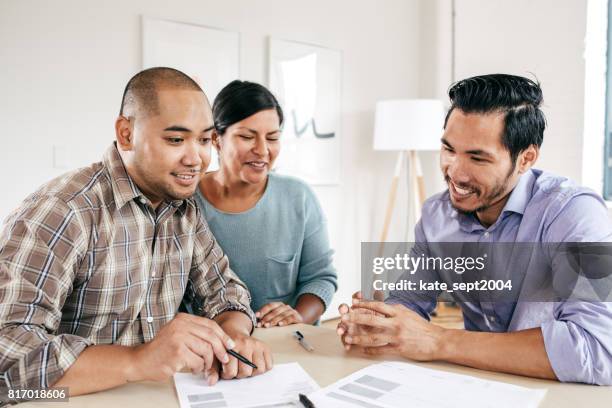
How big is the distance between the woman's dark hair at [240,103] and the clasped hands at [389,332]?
0.92 m

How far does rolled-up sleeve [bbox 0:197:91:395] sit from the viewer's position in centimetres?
105

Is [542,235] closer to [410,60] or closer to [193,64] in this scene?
[193,64]

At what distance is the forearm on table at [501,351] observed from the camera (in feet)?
3.84

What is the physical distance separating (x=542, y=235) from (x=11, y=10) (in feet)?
8.90

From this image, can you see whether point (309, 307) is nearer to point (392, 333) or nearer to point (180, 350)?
point (392, 333)

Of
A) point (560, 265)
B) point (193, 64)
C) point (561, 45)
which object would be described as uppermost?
point (561, 45)

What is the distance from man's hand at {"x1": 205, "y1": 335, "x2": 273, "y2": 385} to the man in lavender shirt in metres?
0.23

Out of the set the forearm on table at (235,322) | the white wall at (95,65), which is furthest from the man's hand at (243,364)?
the white wall at (95,65)

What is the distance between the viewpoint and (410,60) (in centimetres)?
528

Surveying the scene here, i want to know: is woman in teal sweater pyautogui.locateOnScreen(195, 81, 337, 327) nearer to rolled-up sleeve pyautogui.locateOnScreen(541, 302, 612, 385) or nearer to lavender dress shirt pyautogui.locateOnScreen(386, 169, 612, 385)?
lavender dress shirt pyautogui.locateOnScreen(386, 169, 612, 385)

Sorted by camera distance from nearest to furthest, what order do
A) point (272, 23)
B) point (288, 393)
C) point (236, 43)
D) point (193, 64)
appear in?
point (288, 393)
point (193, 64)
point (236, 43)
point (272, 23)

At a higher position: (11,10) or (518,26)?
(518,26)

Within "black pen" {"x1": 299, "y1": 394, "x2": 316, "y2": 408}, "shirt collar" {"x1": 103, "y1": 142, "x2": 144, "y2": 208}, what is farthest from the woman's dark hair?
"black pen" {"x1": 299, "y1": 394, "x2": 316, "y2": 408}

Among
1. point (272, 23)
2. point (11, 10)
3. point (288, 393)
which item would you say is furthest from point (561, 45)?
point (288, 393)
